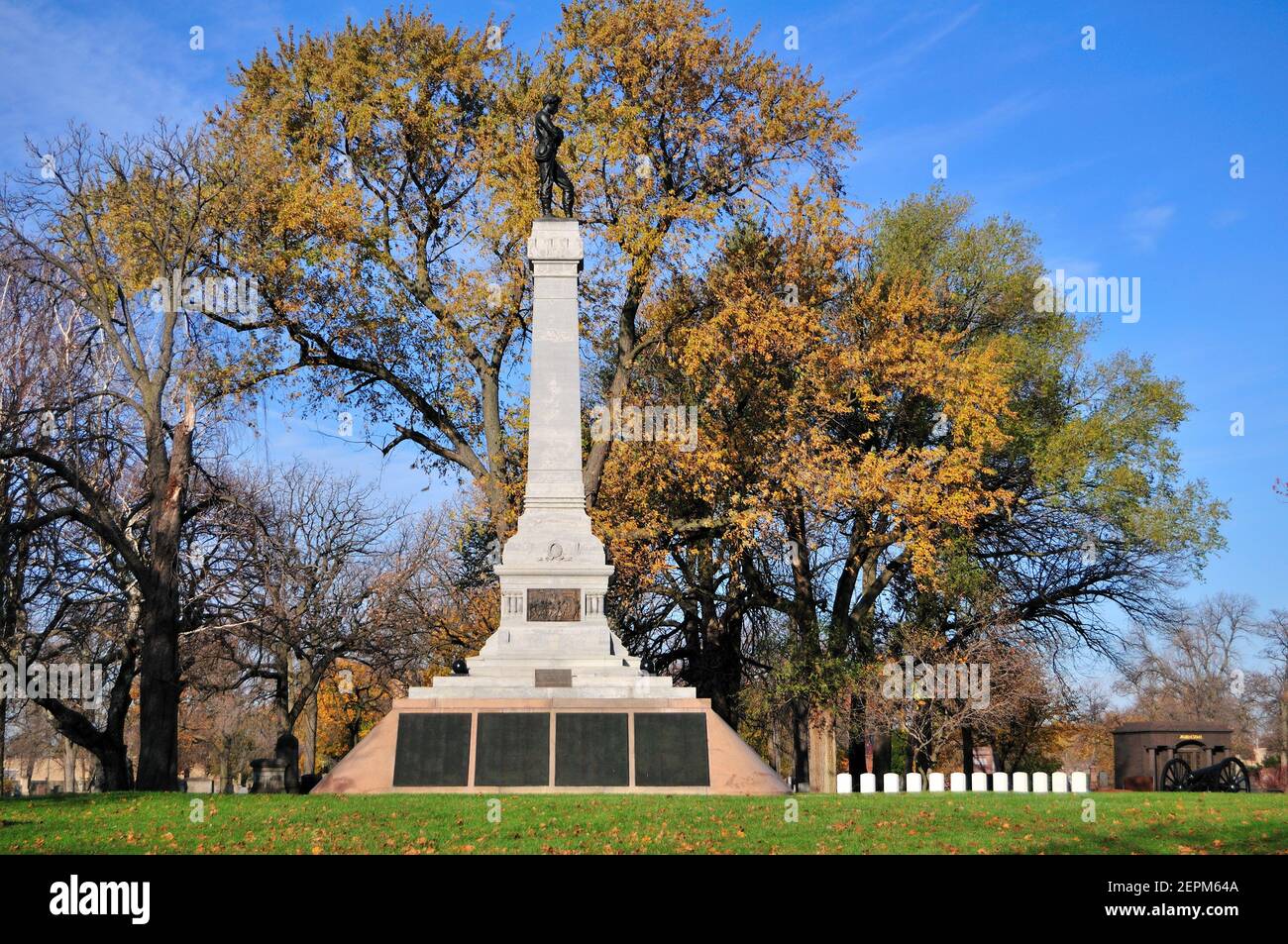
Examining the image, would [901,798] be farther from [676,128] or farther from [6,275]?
[6,275]

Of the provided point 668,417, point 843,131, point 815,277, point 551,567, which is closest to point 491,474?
point 668,417

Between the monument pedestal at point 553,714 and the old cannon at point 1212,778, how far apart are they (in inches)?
366

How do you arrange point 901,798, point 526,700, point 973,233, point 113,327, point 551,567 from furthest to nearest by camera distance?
1. point 973,233
2. point 113,327
3. point 551,567
4. point 526,700
5. point 901,798

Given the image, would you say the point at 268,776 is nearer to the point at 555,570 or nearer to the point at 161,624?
the point at 161,624

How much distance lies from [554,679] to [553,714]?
1119 millimetres

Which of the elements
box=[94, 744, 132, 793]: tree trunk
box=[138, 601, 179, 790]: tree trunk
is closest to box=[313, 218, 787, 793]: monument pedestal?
box=[138, 601, 179, 790]: tree trunk

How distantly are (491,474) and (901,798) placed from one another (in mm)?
16231

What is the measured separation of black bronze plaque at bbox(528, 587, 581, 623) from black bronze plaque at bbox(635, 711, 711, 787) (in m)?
3.76

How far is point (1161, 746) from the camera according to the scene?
27250 mm

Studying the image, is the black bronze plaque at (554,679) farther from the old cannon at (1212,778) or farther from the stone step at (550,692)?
the old cannon at (1212,778)

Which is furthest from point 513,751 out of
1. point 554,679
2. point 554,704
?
point 554,679

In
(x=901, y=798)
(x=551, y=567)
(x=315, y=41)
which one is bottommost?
(x=901, y=798)

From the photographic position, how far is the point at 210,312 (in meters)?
31.1

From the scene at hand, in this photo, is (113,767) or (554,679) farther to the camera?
(113,767)
